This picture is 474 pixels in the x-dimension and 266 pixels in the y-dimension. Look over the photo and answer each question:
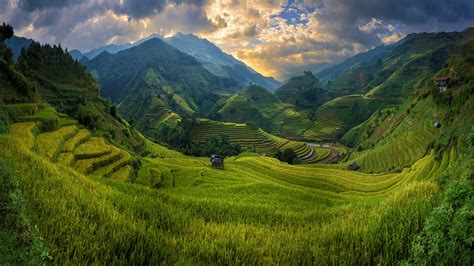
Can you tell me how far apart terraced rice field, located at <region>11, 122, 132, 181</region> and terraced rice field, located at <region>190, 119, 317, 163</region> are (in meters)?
91.6

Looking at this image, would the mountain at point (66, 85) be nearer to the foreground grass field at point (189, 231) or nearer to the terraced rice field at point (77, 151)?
the terraced rice field at point (77, 151)

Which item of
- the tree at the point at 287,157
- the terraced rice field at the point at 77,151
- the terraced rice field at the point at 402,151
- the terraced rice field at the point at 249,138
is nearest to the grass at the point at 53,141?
the terraced rice field at the point at 77,151

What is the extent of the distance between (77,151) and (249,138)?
362 ft

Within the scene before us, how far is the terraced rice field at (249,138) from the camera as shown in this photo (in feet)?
400

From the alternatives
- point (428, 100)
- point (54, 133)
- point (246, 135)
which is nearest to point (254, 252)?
point (54, 133)

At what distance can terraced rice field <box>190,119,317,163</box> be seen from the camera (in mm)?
122000

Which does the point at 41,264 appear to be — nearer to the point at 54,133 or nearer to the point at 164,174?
the point at 54,133

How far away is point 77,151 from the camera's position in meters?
23.9

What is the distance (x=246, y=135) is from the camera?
135 m

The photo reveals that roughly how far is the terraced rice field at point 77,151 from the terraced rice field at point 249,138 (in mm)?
91592

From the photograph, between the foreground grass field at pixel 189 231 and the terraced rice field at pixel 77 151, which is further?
the terraced rice field at pixel 77 151

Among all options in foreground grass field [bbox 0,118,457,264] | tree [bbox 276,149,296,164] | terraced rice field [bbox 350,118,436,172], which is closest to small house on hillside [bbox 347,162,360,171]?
terraced rice field [bbox 350,118,436,172]

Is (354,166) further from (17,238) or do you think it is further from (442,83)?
(17,238)

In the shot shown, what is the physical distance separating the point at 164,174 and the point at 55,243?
3151 centimetres
